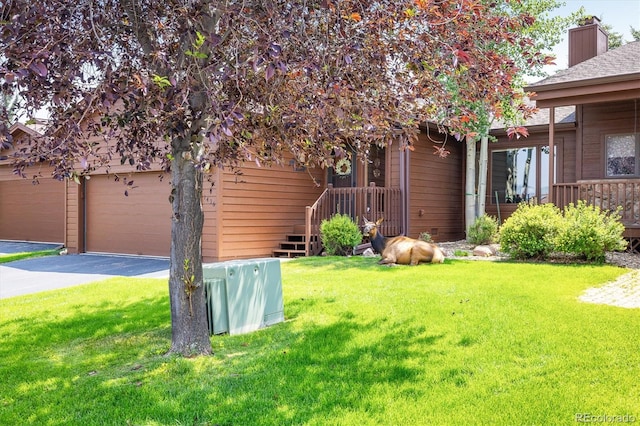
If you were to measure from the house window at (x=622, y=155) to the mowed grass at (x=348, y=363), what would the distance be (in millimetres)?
7294

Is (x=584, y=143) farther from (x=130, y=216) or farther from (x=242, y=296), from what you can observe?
(x=130, y=216)

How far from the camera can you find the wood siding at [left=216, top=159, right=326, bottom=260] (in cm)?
1115

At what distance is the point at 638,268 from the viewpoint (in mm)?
8539

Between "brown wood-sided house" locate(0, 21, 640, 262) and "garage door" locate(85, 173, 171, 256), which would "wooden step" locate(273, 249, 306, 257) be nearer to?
"brown wood-sided house" locate(0, 21, 640, 262)

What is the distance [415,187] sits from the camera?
1385 centimetres

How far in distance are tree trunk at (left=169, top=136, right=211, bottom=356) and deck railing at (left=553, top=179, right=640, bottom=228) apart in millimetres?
8633

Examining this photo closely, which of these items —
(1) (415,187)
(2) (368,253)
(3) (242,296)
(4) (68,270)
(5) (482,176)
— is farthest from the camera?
(5) (482,176)

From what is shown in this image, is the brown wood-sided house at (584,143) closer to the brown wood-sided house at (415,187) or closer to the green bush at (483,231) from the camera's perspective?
the brown wood-sided house at (415,187)

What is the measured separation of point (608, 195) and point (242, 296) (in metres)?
8.48

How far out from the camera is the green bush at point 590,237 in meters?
8.73

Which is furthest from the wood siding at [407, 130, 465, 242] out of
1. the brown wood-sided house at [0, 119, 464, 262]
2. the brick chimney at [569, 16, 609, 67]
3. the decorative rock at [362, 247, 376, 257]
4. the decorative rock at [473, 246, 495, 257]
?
the brick chimney at [569, 16, 609, 67]

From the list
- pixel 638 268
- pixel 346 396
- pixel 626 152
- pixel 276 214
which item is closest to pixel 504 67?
pixel 346 396

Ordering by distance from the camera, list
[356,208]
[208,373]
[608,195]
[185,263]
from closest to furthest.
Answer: [208,373] → [185,263] → [608,195] → [356,208]

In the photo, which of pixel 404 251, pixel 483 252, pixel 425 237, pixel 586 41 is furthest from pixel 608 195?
pixel 586 41
